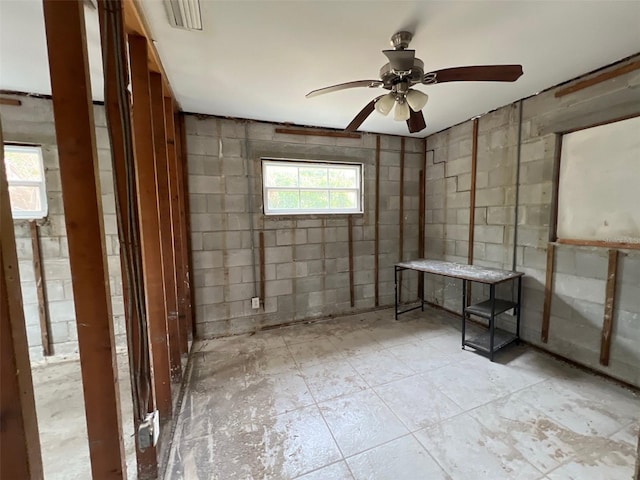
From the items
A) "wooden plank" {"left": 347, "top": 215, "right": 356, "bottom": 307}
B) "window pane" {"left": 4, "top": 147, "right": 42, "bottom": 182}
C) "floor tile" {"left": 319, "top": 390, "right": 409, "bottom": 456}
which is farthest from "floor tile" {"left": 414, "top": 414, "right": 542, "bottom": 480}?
"window pane" {"left": 4, "top": 147, "right": 42, "bottom": 182}

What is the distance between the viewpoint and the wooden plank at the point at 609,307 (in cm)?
211

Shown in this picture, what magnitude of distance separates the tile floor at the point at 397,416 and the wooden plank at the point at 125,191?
2.41ft

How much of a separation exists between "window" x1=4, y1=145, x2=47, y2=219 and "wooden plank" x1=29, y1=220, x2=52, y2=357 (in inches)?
6.3

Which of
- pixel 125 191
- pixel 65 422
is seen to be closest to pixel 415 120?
pixel 125 191

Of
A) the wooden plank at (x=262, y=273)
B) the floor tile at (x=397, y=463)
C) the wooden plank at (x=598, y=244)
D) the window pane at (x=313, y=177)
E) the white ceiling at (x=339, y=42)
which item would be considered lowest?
the floor tile at (x=397, y=463)

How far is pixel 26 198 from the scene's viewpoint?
98.6 inches

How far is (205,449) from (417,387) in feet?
5.15

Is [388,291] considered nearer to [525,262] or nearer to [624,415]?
[525,262]

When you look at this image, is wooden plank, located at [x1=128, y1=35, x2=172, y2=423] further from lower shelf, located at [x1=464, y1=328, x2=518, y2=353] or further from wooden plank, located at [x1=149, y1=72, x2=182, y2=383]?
lower shelf, located at [x1=464, y1=328, x2=518, y2=353]

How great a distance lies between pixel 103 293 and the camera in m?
1.01

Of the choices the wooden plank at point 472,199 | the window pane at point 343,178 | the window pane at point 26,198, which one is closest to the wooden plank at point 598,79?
the wooden plank at point 472,199

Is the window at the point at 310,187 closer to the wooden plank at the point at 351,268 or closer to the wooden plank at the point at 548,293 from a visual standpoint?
the wooden plank at the point at 351,268

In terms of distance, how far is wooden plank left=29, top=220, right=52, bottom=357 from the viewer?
2471mm

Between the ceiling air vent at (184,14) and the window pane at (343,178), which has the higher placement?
the ceiling air vent at (184,14)
